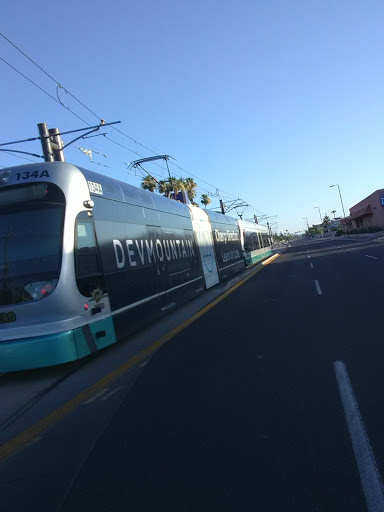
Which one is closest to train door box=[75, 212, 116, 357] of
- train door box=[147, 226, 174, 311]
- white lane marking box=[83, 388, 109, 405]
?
white lane marking box=[83, 388, 109, 405]

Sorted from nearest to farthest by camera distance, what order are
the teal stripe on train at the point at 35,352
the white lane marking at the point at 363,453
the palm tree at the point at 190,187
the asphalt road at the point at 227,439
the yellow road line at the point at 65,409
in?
the white lane marking at the point at 363,453, the asphalt road at the point at 227,439, the yellow road line at the point at 65,409, the teal stripe on train at the point at 35,352, the palm tree at the point at 190,187

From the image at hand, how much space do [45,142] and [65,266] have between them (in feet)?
33.8

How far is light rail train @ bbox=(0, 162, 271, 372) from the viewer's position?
6312 millimetres

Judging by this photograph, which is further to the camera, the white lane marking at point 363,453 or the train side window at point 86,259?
the train side window at point 86,259

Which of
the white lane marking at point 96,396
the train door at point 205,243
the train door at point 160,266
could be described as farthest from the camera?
the train door at point 205,243

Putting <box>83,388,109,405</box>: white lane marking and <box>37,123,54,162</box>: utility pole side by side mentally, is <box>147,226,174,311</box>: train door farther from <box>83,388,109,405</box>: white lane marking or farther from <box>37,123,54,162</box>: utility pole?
<box>37,123,54,162</box>: utility pole

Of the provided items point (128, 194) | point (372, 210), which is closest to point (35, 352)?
point (128, 194)

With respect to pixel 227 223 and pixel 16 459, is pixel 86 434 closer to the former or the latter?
pixel 16 459

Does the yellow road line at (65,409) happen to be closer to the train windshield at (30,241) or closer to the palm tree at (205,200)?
the train windshield at (30,241)

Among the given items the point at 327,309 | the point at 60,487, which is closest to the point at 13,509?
the point at 60,487

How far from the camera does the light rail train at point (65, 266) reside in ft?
20.7

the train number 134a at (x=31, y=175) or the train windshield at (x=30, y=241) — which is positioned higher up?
the train number 134a at (x=31, y=175)

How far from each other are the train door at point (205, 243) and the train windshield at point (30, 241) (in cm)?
938

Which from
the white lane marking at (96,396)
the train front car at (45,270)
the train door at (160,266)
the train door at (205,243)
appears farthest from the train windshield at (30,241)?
the train door at (205,243)
